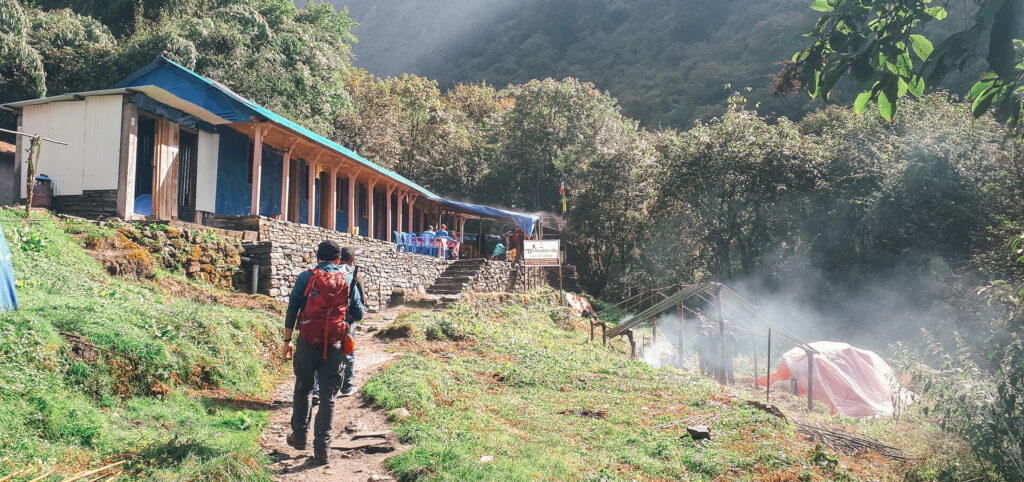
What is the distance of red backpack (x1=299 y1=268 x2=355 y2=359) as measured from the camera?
4.96 m

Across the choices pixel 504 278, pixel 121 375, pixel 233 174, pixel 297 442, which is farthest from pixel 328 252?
pixel 504 278

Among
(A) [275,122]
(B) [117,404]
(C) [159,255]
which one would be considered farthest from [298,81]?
(B) [117,404]

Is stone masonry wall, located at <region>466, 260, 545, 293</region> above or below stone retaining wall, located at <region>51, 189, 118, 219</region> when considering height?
below

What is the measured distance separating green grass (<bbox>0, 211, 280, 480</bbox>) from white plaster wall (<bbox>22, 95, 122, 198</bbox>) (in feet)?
14.8

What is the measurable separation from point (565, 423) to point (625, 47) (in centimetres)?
6079

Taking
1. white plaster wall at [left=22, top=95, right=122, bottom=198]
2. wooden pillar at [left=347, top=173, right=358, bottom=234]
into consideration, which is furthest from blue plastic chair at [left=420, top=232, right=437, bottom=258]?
white plaster wall at [left=22, top=95, right=122, bottom=198]

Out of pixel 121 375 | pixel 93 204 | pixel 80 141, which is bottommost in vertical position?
pixel 121 375

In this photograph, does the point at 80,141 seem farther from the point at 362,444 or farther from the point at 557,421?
the point at 557,421

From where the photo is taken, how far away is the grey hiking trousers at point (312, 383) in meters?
4.95

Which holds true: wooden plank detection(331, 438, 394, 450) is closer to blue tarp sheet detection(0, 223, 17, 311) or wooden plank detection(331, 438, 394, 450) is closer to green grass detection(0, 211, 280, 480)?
green grass detection(0, 211, 280, 480)

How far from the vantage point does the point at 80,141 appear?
12992mm

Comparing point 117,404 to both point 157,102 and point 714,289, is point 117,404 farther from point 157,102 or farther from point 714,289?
point 714,289

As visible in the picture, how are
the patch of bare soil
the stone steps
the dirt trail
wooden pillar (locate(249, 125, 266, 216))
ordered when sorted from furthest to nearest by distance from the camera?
1. the stone steps
2. wooden pillar (locate(249, 125, 266, 216))
3. the patch of bare soil
4. the dirt trail

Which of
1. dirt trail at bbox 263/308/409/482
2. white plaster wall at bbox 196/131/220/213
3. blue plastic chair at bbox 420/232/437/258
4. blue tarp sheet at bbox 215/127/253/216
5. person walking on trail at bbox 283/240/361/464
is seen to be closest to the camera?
dirt trail at bbox 263/308/409/482
